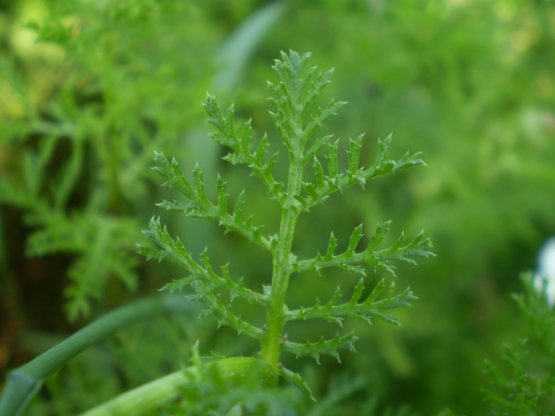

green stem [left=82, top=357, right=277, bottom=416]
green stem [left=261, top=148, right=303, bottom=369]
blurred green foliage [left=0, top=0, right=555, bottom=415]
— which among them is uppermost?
blurred green foliage [left=0, top=0, right=555, bottom=415]

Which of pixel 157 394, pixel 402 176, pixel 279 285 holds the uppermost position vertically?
pixel 402 176

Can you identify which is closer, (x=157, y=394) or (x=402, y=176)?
(x=157, y=394)

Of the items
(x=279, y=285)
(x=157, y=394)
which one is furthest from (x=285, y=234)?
(x=157, y=394)

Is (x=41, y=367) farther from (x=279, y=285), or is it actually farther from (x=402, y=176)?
(x=402, y=176)

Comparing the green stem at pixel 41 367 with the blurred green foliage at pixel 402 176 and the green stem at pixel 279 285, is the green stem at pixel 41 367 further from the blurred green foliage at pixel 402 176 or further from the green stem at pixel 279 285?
the blurred green foliage at pixel 402 176

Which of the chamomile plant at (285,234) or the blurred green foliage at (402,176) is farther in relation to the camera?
the blurred green foliage at (402,176)

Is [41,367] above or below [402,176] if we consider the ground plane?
below

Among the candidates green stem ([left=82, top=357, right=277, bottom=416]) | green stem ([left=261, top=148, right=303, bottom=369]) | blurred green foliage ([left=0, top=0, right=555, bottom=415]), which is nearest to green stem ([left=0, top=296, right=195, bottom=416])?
green stem ([left=82, top=357, right=277, bottom=416])

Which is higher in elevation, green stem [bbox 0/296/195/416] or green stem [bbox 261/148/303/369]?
green stem [bbox 261/148/303/369]

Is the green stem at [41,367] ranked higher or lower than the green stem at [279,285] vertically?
lower

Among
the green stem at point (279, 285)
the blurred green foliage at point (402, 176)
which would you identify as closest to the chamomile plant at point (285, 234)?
the green stem at point (279, 285)

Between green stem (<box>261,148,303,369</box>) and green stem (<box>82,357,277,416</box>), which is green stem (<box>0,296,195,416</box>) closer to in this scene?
green stem (<box>82,357,277,416</box>)

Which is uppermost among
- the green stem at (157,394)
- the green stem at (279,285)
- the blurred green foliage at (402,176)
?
the blurred green foliage at (402,176)
